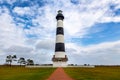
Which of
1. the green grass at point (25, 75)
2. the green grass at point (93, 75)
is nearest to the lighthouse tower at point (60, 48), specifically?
the green grass at point (93, 75)

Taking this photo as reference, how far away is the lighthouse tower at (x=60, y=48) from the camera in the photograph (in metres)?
60.2

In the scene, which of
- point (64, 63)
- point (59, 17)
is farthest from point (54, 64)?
point (59, 17)

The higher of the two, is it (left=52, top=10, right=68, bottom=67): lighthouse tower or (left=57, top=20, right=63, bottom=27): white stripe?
(left=57, top=20, right=63, bottom=27): white stripe

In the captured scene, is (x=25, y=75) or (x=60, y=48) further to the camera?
(x=60, y=48)

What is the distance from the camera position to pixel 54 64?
62.0m

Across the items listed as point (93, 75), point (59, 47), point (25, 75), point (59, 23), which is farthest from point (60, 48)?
point (25, 75)

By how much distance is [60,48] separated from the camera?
6012cm

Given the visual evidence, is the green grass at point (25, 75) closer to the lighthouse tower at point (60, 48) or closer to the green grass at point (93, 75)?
the green grass at point (93, 75)

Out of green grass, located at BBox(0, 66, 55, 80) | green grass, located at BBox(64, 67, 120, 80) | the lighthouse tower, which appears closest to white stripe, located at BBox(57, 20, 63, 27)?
the lighthouse tower

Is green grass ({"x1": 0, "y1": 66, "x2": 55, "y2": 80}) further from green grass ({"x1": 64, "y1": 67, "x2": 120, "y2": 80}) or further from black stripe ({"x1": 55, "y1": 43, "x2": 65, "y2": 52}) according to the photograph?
black stripe ({"x1": 55, "y1": 43, "x2": 65, "y2": 52})

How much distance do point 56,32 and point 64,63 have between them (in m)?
9.06

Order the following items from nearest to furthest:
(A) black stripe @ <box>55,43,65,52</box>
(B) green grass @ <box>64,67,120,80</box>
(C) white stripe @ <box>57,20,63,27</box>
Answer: (B) green grass @ <box>64,67,120,80</box> < (A) black stripe @ <box>55,43,65,52</box> < (C) white stripe @ <box>57,20,63,27</box>

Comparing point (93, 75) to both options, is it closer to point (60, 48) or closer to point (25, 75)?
point (25, 75)

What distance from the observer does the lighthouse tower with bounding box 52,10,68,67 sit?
2372 inches
